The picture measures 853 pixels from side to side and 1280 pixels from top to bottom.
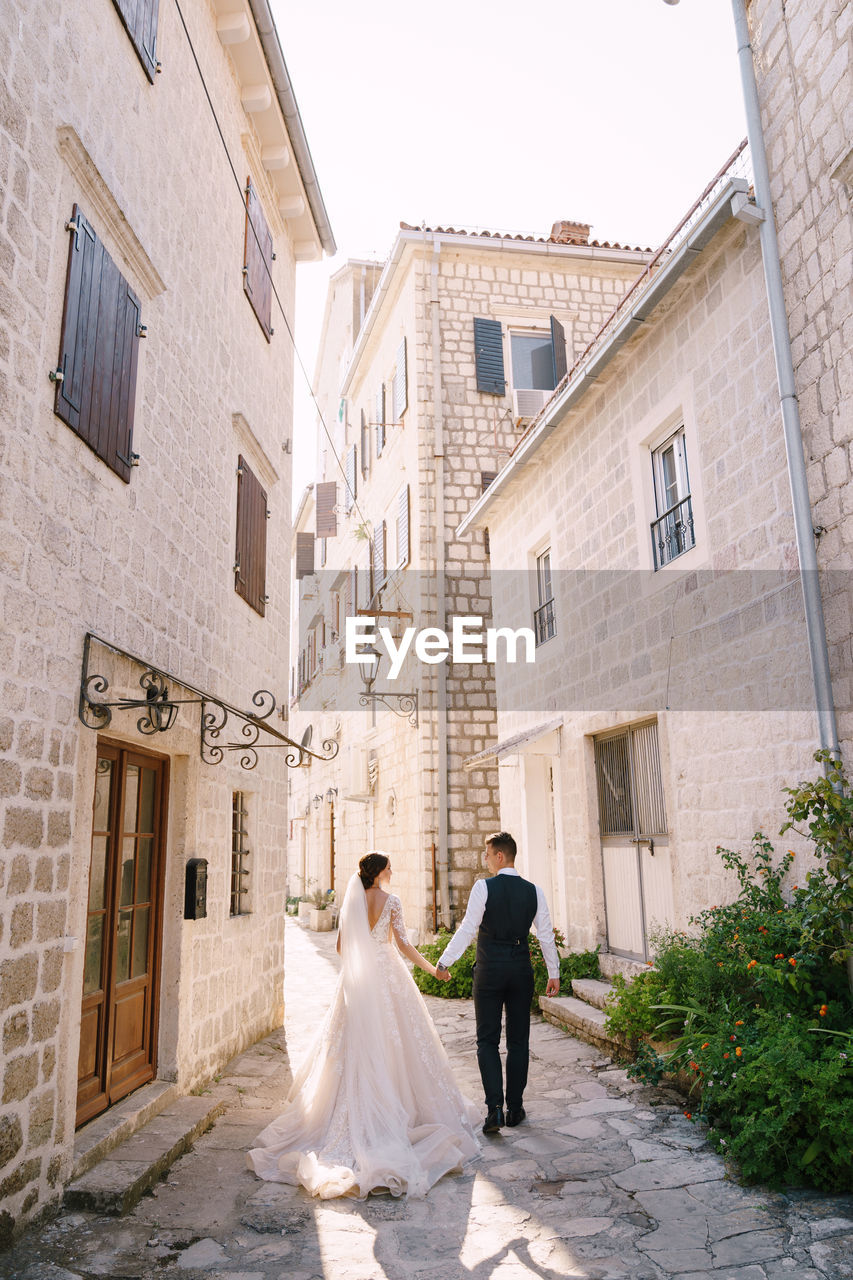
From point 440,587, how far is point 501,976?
8.28 m

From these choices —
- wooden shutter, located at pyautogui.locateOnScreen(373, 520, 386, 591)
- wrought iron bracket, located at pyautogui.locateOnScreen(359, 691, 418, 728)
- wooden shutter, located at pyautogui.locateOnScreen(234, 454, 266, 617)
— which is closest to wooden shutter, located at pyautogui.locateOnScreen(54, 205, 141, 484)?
wooden shutter, located at pyautogui.locateOnScreen(234, 454, 266, 617)

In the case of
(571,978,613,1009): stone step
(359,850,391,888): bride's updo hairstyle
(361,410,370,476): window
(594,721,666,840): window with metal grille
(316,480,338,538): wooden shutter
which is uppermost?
(361,410,370,476): window

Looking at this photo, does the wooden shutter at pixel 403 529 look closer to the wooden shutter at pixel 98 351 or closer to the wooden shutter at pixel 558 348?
the wooden shutter at pixel 558 348

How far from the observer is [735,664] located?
6250 millimetres

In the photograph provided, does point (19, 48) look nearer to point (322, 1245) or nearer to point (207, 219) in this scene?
point (207, 219)

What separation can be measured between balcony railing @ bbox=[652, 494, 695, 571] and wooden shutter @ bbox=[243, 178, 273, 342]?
4224mm

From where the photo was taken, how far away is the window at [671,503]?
720cm

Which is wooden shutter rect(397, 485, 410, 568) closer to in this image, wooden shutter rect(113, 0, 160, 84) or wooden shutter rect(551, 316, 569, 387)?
wooden shutter rect(551, 316, 569, 387)

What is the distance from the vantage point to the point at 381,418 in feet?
53.0

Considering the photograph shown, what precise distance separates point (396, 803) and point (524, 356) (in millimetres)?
7358

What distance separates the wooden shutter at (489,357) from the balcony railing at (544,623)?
4891mm

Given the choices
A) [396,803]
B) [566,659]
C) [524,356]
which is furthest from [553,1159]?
[524,356]

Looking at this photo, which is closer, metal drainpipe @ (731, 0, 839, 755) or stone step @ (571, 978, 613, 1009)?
metal drainpipe @ (731, 0, 839, 755)

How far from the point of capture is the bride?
14.8 ft
